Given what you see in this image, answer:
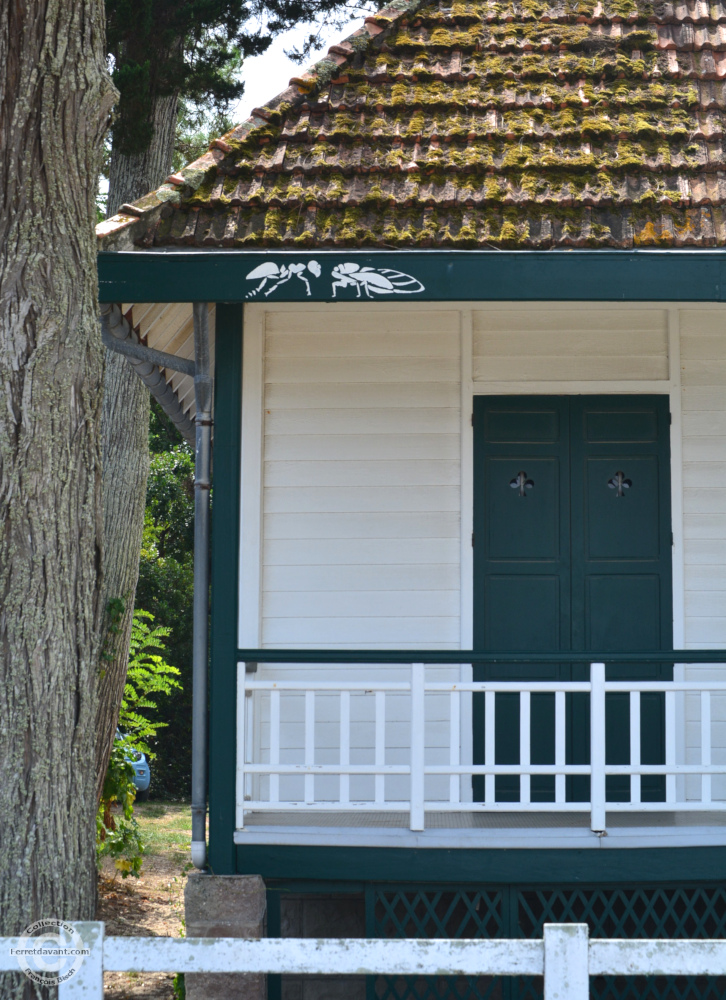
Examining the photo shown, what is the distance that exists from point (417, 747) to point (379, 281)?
2335 millimetres

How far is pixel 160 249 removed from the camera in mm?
5375

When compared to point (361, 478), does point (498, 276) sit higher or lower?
higher

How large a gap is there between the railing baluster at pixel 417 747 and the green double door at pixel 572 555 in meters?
1.05

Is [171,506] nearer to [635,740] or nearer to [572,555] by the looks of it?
[572,555]

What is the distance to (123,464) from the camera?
1123 cm

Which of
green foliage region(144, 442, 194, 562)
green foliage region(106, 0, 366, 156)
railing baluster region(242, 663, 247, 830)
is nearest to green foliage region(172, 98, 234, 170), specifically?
green foliage region(106, 0, 366, 156)

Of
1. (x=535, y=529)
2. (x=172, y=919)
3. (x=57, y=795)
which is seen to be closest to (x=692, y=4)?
(x=535, y=529)

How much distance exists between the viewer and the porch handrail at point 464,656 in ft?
17.5

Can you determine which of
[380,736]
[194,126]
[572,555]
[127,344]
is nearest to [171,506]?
[194,126]

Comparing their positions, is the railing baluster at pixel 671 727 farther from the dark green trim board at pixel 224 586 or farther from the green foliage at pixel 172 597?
the green foliage at pixel 172 597

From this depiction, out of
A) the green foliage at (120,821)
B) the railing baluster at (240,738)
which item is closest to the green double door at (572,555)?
the railing baluster at (240,738)

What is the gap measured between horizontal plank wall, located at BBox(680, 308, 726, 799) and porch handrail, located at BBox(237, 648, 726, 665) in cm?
74

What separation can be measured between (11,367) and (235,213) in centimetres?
159

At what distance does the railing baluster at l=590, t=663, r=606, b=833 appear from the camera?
5059mm
